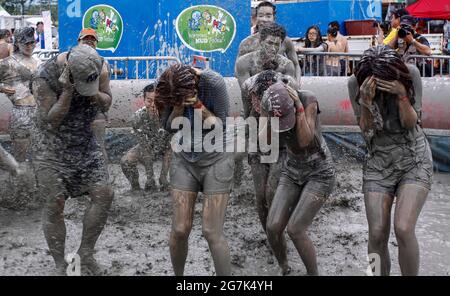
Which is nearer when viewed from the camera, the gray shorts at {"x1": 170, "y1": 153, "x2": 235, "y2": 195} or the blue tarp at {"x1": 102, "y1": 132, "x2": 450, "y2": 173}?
the gray shorts at {"x1": 170, "y1": 153, "x2": 235, "y2": 195}

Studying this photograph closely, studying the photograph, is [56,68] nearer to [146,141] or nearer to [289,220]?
[289,220]

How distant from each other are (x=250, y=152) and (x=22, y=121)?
3.79m

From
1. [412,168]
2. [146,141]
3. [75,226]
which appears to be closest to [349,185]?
[146,141]

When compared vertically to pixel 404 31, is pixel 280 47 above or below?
below

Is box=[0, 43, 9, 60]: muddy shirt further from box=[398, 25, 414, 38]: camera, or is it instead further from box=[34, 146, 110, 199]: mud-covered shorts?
box=[398, 25, 414, 38]: camera

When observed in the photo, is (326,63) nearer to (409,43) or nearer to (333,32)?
(333,32)

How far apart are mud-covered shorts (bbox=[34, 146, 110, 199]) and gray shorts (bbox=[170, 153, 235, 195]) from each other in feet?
2.68

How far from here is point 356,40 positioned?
1406 centimetres

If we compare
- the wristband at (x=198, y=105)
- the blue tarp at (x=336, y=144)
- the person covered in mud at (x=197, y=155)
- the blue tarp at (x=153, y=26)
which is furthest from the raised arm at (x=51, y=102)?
the blue tarp at (x=153, y=26)

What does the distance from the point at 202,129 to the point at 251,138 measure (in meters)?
0.93

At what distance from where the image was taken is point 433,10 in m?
15.9

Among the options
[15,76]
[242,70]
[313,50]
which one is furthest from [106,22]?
[242,70]

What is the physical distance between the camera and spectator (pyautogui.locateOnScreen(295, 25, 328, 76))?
11212 millimetres

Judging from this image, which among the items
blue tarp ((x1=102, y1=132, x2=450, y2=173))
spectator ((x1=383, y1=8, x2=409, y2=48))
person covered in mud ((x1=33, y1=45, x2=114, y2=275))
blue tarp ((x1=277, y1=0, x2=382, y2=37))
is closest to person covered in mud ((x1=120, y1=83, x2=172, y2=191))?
blue tarp ((x1=102, y1=132, x2=450, y2=173))
